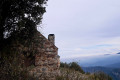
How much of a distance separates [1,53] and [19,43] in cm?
103

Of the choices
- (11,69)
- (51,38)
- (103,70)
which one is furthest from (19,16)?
(103,70)

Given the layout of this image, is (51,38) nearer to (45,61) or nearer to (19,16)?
(45,61)

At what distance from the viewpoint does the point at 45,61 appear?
32.6ft

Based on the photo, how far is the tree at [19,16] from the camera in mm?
8406

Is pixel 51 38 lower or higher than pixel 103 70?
higher

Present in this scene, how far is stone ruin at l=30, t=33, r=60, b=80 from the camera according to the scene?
978 cm

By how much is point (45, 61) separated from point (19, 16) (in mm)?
3019

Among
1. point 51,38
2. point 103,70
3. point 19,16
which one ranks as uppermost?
point 19,16

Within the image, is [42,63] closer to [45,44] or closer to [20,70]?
[45,44]

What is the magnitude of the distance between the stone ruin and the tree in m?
1.22

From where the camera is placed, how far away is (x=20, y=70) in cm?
816

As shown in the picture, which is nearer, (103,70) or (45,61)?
(45,61)

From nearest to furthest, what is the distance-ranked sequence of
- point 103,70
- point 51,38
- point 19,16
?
1. point 19,16
2. point 51,38
3. point 103,70

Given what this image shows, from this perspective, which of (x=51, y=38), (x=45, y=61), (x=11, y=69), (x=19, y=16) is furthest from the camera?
(x=51, y=38)
